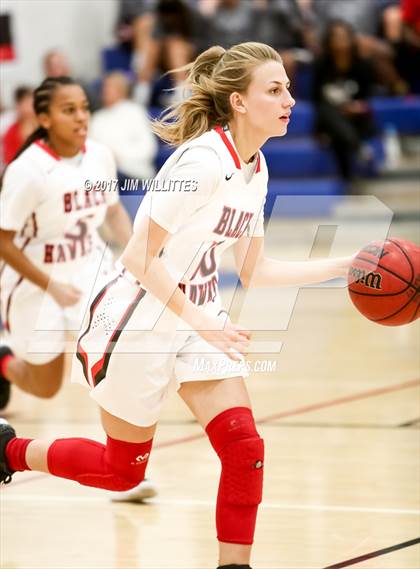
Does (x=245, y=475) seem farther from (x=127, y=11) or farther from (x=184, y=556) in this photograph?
(x=127, y=11)

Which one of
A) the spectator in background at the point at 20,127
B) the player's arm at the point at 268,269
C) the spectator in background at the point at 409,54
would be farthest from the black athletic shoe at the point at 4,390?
the spectator in background at the point at 409,54

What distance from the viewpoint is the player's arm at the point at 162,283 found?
3.30m

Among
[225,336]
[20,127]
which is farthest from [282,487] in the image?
[20,127]

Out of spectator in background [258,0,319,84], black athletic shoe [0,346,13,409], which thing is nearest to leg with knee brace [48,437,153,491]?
black athletic shoe [0,346,13,409]

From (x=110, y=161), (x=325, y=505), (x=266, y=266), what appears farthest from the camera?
(x=110, y=161)

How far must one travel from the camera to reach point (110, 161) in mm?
5320

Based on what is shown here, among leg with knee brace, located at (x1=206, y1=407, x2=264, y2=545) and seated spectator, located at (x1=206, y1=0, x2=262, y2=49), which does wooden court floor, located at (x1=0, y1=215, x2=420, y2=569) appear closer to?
leg with knee brace, located at (x1=206, y1=407, x2=264, y2=545)

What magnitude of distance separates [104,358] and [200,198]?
23.1 inches

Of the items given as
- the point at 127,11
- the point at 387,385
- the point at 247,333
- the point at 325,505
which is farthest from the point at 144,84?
the point at 247,333

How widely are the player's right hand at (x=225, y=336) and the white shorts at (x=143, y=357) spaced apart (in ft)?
0.33

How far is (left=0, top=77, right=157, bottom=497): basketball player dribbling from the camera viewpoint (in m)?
5.05

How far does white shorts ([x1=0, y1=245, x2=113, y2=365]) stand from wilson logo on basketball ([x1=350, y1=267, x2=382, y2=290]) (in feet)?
5.74

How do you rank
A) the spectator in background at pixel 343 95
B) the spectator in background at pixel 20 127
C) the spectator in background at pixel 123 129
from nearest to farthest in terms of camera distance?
1. the spectator in background at pixel 20 127
2. the spectator in background at pixel 123 129
3. the spectator in background at pixel 343 95

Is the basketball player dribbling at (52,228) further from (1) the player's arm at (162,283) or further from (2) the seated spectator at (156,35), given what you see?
(2) the seated spectator at (156,35)
